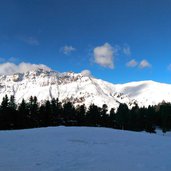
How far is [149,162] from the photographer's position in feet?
56.7

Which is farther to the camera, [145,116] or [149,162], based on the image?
[145,116]

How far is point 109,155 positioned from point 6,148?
8545 millimetres

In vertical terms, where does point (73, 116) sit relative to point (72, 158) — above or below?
above

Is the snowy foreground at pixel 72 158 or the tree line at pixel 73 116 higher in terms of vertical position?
the tree line at pixel 73 116

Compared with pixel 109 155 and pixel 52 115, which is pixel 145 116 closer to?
pixel 52 115

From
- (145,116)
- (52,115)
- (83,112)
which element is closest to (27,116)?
(52,115)

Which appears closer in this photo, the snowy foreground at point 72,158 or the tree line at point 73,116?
the snowy foreground at point 72,158

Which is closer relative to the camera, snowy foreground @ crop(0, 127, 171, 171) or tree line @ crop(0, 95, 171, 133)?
snowy foreground @ crop(0, 127, 171, 171)

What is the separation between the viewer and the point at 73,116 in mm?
85500

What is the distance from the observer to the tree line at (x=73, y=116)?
7094cm

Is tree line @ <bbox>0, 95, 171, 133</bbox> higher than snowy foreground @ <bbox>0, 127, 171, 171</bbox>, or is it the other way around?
tree line @ <bbox>0, 95, 171, 133</bbox>

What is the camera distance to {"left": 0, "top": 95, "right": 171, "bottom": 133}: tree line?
70938 millimetres

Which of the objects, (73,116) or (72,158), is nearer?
(72,158)

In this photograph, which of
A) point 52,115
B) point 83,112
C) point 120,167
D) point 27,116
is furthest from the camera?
point 83,112
